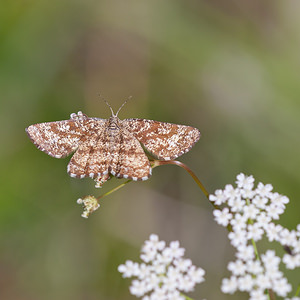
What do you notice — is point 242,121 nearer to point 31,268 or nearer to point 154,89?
point 154,89

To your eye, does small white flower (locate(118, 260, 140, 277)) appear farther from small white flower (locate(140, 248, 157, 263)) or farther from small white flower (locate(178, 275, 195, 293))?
small white flower (locate(178, 275, 195, 293))

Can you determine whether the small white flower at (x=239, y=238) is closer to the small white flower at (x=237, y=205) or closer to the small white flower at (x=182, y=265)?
the small white flower at (x=237, y=205)

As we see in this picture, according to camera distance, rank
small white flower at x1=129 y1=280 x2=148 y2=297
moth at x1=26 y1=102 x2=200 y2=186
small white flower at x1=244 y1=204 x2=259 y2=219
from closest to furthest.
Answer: small white flower at x1=129 y1=280 x2=148 y2=297, small white flower at x1=244 y1=204 x2=259 y2=219, moth at x1=26 y1=102 x2=200 y2=186

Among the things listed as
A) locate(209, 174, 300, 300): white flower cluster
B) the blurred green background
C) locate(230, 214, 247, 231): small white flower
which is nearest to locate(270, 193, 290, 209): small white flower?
locate(209, 174, 300, 300): white flower cluster

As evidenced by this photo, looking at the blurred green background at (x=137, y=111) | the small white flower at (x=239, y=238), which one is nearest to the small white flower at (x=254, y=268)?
the small white flower at (x=239, y=238)

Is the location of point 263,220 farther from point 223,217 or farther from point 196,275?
point 196,275

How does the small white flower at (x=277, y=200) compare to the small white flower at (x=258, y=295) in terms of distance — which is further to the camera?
the small white flower at (x=277, y=200)

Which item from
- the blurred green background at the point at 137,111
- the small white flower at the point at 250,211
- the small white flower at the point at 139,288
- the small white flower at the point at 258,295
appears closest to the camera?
the small white flower at the point at 258,295

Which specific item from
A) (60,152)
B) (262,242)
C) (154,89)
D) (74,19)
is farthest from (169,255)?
(74,19)
